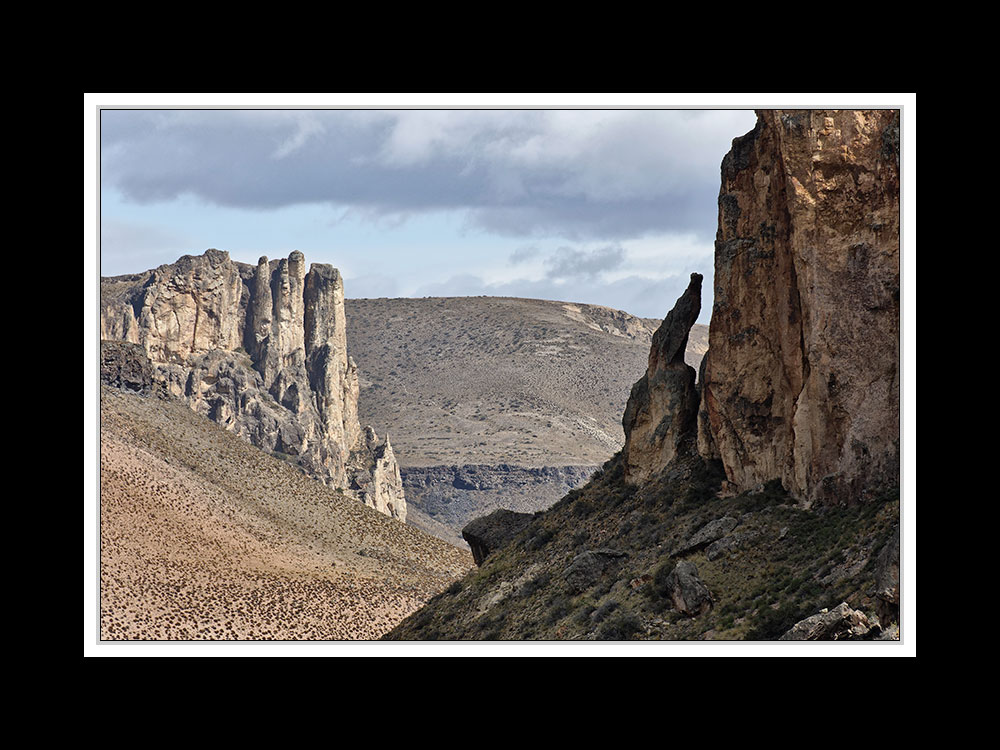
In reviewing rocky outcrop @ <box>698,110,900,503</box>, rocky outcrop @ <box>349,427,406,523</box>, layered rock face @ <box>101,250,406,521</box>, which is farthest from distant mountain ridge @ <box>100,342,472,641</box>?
rocky outcrop @ <box>349,427,406,523</box>

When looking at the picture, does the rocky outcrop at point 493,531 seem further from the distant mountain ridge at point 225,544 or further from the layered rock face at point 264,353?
the layered rock face at point 264,353

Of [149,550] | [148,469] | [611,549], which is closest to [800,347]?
[611,549]

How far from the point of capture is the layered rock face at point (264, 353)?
138 meters

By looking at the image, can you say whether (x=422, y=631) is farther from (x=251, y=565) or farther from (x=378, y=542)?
(x=378, y=542)

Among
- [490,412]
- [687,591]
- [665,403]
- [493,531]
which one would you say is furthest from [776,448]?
[490,412]

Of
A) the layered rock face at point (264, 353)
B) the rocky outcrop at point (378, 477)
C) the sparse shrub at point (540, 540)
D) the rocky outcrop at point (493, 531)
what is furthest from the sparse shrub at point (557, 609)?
the rocky outcrop at point (378, 477)

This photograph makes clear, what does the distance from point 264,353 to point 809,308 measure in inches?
5152

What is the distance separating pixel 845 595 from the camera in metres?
22.1

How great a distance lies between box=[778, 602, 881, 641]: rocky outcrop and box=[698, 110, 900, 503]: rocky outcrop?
5.54 m

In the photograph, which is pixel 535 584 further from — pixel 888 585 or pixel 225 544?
pixel 225 544

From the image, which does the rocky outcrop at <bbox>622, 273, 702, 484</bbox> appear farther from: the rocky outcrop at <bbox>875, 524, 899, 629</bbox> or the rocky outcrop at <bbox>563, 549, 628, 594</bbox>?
the rocky outcrop at <bbox>875, 524, 899, 629</bbox>

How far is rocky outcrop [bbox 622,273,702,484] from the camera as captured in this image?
3547 centimetres
